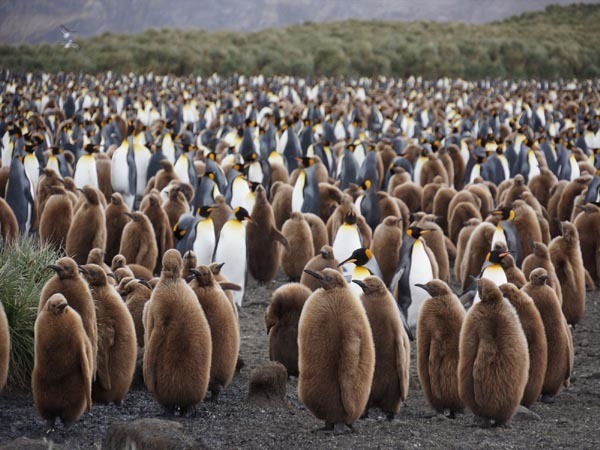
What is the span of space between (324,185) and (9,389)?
5713 mm

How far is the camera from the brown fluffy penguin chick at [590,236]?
831 cm

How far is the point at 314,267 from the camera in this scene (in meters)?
6.39

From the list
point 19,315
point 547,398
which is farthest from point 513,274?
point 19,315

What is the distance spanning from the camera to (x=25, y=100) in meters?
23.9

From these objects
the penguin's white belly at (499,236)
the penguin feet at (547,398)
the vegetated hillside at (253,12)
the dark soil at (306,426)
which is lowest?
the dark soil at (306,426)

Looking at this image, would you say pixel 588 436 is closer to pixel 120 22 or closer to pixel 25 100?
pixel 25 100

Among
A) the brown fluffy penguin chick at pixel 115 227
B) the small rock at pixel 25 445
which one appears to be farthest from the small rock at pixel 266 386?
the brown fluffy penguin chick at pixel 115 227

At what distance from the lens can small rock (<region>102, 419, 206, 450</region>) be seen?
3740 mm

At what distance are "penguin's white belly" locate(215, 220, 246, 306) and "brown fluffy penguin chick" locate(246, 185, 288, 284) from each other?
21.2 inches

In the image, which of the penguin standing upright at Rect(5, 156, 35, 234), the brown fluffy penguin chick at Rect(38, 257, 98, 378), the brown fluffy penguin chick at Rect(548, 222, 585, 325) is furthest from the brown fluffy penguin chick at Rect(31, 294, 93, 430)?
the penguin standing upright at Rect(5, 156, 35, 234)

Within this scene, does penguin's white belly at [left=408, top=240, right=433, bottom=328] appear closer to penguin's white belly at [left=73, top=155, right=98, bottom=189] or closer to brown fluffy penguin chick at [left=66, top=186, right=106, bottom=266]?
brown fluffy penguin chick at [left=66, top=186, right=106, bottom=266]

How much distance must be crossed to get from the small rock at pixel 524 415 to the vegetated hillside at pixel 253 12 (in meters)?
77.0

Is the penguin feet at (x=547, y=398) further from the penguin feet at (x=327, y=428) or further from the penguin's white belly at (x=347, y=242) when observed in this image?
the penguin's white belly at (x=347, y=242)

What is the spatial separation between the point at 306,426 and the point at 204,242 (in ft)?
11.0
